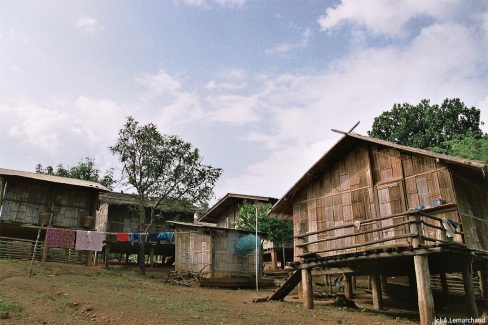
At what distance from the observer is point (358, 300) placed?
1697 centimetres

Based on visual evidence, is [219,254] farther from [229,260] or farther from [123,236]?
[123,236]

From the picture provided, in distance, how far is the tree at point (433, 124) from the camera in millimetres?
36844

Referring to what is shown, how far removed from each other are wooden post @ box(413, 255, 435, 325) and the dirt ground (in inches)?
64.9

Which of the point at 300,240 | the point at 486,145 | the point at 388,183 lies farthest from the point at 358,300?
the point at 486,145

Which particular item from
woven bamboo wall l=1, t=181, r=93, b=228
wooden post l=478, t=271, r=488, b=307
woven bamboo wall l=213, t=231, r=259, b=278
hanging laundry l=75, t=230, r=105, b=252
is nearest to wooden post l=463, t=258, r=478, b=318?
wooden post l=478, t=271, r=488, b=307

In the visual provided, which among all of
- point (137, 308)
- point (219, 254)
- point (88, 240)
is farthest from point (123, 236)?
point (137, 308)

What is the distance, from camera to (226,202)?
29.3 meters

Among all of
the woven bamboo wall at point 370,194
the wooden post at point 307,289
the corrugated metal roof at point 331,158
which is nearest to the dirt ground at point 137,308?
the wooden post at point 307,289

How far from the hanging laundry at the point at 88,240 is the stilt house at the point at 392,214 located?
11180 millimetres

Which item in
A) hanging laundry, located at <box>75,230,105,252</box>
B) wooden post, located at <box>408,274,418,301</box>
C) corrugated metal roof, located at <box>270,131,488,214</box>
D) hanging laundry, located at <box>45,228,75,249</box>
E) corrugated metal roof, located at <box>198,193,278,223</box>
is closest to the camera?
corrugated metal roof, located at <box>270,131,488,214</box>

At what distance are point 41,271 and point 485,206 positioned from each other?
66.0 ft

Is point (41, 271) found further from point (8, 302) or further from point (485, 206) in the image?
point (485, 206)

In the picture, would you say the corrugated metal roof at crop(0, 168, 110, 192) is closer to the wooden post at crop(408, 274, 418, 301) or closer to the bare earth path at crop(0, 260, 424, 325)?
the bare earth path at crop(0, 260, 424, 325)

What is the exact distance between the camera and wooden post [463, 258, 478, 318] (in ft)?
37.2
